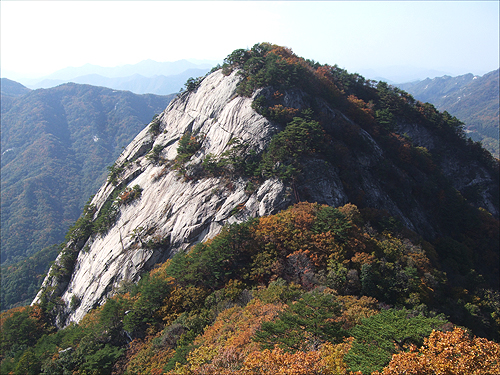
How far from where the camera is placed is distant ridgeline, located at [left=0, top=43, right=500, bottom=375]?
15.4 meters

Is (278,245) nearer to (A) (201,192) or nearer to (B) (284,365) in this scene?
(A) (201,192)

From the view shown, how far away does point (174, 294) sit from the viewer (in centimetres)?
2834

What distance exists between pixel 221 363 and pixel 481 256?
52.2 m

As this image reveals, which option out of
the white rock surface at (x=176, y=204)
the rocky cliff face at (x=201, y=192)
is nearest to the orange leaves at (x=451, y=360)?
the white rock surface at (x=176, y=204)

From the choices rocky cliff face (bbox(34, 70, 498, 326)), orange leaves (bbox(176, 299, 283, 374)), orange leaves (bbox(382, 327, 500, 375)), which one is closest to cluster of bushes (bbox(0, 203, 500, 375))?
orange leaves (bbox(176, 299, 283, 374))

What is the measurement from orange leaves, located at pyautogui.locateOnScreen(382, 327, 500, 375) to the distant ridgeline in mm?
59

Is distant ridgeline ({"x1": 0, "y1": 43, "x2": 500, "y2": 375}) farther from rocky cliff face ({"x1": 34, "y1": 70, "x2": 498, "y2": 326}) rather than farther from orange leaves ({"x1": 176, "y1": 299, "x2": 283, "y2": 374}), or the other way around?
rocky cliff face ({"x1": 34, "y1": 70, "x2": 498, "y2": 326})

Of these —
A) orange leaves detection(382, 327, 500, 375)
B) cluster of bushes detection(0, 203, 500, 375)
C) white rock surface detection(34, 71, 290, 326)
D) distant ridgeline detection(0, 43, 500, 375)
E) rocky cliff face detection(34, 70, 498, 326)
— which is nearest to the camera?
orange leaves detection(382, 327, 500, 375)

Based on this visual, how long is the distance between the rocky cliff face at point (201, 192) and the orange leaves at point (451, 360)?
28.1 m

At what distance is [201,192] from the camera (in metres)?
43.6

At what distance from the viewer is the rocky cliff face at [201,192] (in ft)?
132

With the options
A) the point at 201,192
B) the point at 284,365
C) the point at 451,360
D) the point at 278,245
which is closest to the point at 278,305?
the point at 284,365

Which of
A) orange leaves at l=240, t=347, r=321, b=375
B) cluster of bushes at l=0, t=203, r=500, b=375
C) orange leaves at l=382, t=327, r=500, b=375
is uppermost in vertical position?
orange leaves at l=382, t=327, r=500, b=375

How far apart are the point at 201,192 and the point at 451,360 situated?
123ft
